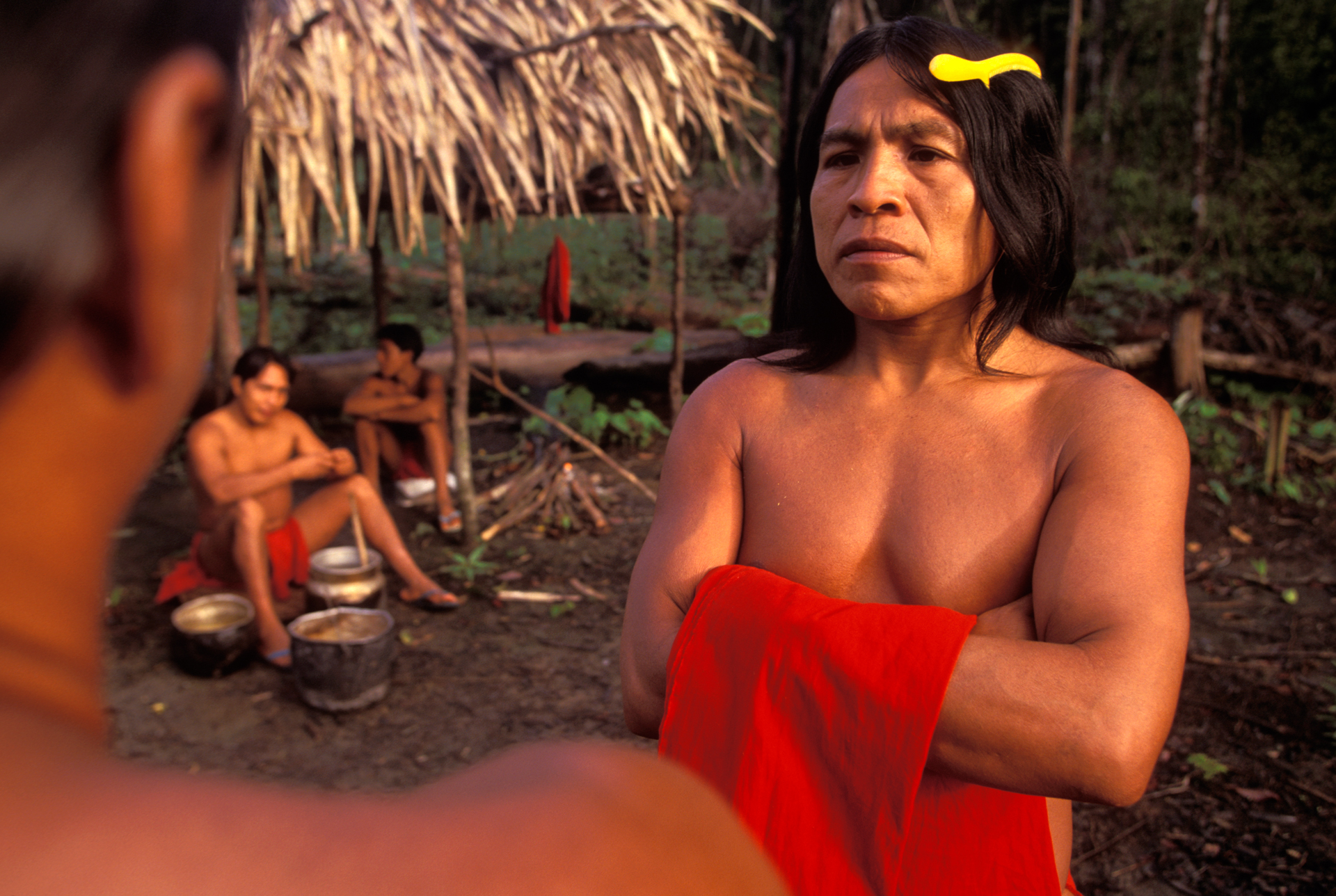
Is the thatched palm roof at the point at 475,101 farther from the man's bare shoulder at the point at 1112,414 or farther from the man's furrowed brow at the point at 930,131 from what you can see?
the man's bare shoulder at the point at 1112,414

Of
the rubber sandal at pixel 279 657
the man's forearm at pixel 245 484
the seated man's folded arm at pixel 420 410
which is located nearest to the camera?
the rubber sandal at pixel 279 657

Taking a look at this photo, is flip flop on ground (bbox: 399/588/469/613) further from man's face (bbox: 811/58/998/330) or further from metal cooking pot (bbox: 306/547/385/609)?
man's face (bbox: 811/58/998/330)

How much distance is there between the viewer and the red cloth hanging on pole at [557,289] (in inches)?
235

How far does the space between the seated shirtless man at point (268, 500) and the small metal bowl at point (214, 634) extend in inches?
4.3

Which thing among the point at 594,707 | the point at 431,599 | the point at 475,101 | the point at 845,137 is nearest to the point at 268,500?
the point at 431,599

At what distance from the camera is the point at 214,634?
4.14 meters

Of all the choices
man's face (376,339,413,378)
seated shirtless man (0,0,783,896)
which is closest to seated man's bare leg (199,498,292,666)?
man's face (376,339,413,378)

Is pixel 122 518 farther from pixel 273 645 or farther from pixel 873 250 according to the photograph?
pixel 273 645

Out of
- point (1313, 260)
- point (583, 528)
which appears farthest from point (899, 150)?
point (1313, 260)

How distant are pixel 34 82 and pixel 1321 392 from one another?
9.98 m

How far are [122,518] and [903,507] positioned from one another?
1.23 m

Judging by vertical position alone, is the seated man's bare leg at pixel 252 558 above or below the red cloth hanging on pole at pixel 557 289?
below

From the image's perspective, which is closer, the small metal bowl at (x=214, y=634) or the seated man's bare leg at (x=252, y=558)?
the small metal bowl at (x=214, y=634)

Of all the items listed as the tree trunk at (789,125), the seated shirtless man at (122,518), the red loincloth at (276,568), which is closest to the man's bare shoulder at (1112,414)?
the seated shirtless man at (122,518)
